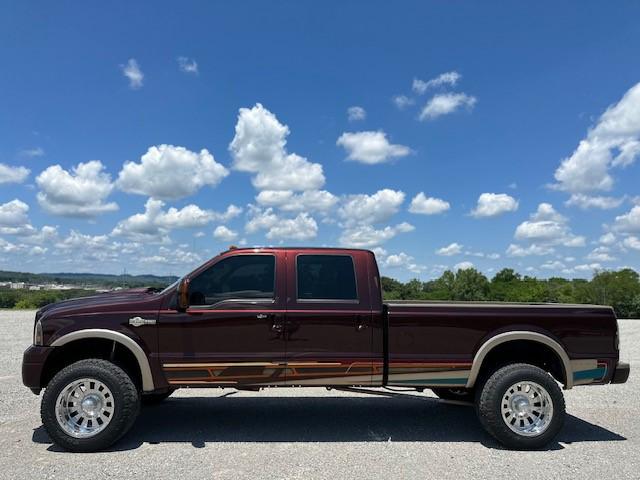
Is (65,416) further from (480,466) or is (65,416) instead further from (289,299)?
(480,466)

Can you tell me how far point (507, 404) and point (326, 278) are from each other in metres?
2.27

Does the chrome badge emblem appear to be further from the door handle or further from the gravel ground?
the door handle

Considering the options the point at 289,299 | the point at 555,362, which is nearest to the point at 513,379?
the point at 555,362

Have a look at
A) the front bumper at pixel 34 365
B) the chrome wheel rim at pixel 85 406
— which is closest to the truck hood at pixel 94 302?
the front bumper at pixel 34 365

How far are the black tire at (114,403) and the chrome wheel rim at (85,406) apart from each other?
45mm

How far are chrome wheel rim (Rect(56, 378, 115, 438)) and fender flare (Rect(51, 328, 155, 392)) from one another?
1.19 feet

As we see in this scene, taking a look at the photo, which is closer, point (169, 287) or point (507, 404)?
point (507, 404)

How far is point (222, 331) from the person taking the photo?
4.93m

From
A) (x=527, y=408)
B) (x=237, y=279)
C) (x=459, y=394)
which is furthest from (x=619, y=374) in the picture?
(x=237, y=279)

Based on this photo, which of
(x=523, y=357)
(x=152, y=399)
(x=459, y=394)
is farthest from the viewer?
(x=152, y=399)

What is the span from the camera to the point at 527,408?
498 centimetres

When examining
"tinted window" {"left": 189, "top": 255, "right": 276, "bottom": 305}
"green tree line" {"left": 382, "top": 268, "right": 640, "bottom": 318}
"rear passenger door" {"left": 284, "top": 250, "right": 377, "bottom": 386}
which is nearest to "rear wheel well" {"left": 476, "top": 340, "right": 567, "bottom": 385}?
"rear passenger door" {"left": 284, "top": 250, "right": 377, "bottom": 386}

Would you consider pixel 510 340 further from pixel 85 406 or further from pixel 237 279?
pixel 85 406

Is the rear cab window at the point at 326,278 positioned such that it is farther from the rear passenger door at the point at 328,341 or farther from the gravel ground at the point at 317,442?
the gravel ground at the point at 317,442
